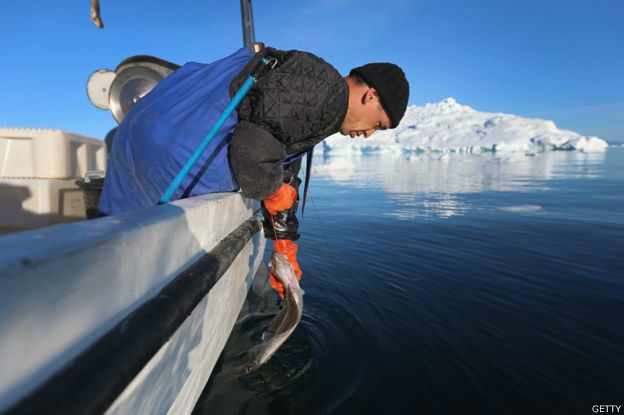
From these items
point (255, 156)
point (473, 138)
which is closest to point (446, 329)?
point (255, 156)

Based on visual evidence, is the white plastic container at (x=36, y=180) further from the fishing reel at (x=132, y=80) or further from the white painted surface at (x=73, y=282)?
the white painted surface at (x=73, y=282)

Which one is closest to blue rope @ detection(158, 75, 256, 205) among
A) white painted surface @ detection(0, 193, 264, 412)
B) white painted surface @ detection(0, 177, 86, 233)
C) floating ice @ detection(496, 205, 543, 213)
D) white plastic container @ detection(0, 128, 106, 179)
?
white painted surface @ detection(0, 193, 264, 412)

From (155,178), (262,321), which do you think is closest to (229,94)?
(155,178)

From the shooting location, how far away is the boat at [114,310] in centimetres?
63

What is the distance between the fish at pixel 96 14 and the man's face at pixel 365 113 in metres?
4.20

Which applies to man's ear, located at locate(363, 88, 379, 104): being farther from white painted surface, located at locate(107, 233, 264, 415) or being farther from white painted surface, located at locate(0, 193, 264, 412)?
white painted surface, located at locate(107, 233, 264, 415)

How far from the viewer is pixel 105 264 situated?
84cm

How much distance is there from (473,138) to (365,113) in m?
96.8

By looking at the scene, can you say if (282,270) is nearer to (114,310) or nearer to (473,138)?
(114,310)

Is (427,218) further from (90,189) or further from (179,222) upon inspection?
(179,222)

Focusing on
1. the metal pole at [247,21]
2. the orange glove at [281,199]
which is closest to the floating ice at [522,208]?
the metal pole at [247,21]

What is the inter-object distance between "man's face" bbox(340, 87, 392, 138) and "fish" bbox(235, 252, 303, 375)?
101 cm

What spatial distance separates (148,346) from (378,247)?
4.70m

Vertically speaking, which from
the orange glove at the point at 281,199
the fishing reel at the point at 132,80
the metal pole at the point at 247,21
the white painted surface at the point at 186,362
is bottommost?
the white painted surface at the point at 186,362
